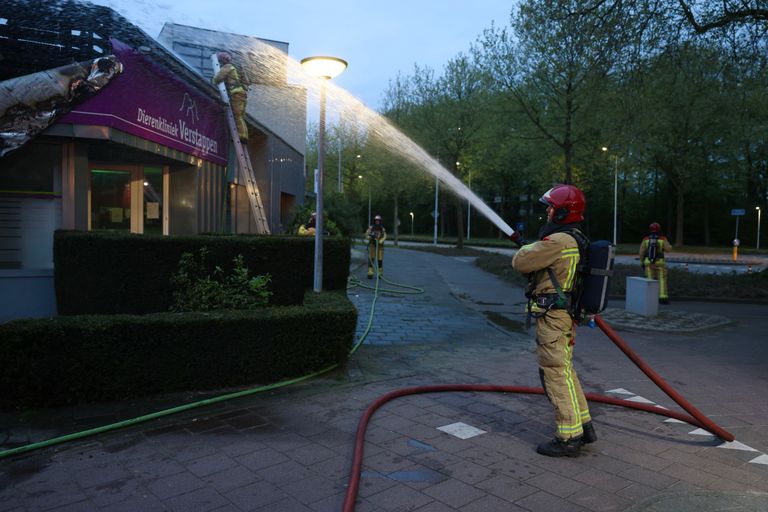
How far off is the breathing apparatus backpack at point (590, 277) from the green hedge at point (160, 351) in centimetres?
265

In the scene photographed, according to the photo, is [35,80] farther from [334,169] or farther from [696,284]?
[334,169]

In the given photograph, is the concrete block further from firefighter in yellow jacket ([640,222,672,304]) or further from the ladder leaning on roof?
the ladder leaning on roof

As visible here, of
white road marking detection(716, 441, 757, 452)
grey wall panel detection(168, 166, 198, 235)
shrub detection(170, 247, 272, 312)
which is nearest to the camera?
white road marking detection(716, 441, 757, 452)

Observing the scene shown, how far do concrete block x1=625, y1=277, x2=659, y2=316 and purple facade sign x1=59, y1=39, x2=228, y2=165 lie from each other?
31.2 feet

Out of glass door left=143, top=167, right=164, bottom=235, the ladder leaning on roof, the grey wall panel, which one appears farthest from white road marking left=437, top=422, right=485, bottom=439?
the ladder leaning on roof

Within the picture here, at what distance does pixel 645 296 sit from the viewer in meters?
11.2

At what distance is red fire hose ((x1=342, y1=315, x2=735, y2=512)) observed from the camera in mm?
3762

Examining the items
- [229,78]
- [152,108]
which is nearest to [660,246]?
[229,78]

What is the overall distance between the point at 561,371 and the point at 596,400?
1691 millimetres

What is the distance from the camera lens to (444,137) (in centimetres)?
3291

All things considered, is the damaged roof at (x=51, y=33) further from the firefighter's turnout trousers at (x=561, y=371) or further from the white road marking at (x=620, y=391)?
the white road marking at (x=620, y=391)

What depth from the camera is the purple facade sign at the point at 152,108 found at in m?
8.54

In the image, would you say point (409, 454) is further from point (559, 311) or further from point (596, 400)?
point (596, 400)

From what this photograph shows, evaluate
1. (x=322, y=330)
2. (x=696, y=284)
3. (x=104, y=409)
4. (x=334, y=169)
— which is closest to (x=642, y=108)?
(x=696, y=284)
